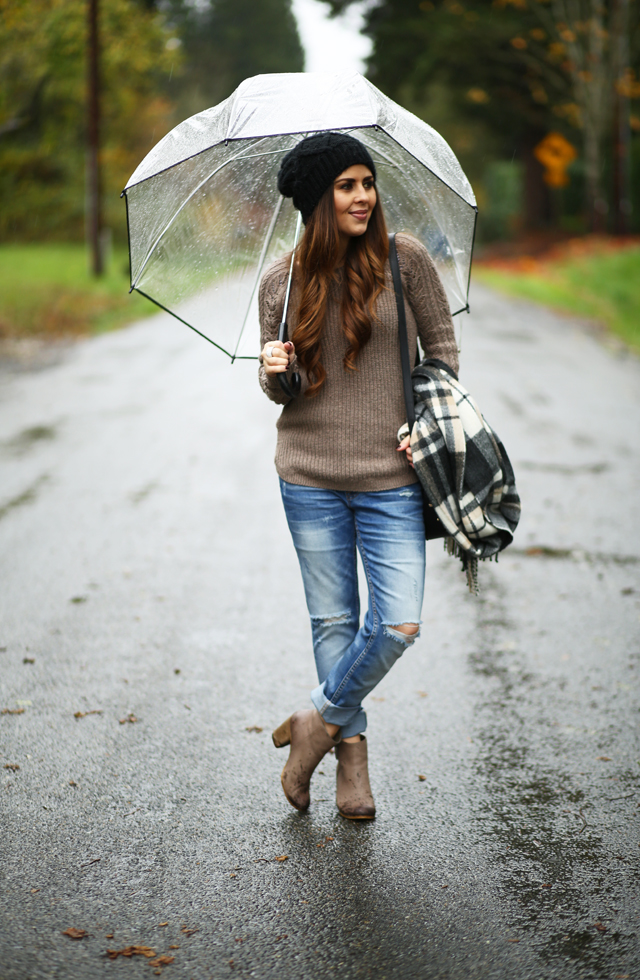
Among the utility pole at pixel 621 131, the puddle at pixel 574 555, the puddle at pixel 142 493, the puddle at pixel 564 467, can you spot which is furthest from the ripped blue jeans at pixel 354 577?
the utility pole at pixel 621 131

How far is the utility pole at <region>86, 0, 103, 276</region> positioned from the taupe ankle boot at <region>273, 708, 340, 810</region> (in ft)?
67.7

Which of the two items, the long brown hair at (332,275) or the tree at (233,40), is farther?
the tree at (233,40)

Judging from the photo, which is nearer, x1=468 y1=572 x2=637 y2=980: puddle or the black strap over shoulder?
x1=468 y1=572 x2=637 y2=980: puddle

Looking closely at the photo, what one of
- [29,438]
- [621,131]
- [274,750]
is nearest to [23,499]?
[29,438]

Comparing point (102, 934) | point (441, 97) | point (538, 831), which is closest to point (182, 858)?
point (102, 934)

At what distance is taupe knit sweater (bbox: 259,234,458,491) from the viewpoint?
9.96 feet

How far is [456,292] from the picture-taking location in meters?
3.51

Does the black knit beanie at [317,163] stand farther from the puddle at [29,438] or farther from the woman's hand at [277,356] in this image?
the puddle at [29,438]

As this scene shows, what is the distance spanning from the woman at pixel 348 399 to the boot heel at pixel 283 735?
28 centimetres

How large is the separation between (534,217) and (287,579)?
39468mm

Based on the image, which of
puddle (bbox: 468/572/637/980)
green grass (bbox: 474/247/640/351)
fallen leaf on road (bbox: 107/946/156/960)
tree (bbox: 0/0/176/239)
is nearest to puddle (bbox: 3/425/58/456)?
puddle (bbox: 468/572/637/980)

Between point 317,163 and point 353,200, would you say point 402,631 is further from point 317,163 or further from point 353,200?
point 317,163

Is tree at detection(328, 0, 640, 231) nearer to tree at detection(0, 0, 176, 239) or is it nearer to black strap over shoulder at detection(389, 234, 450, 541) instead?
tree at detection(0, 0, 176, 239)

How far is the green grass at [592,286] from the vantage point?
19.2 metres
